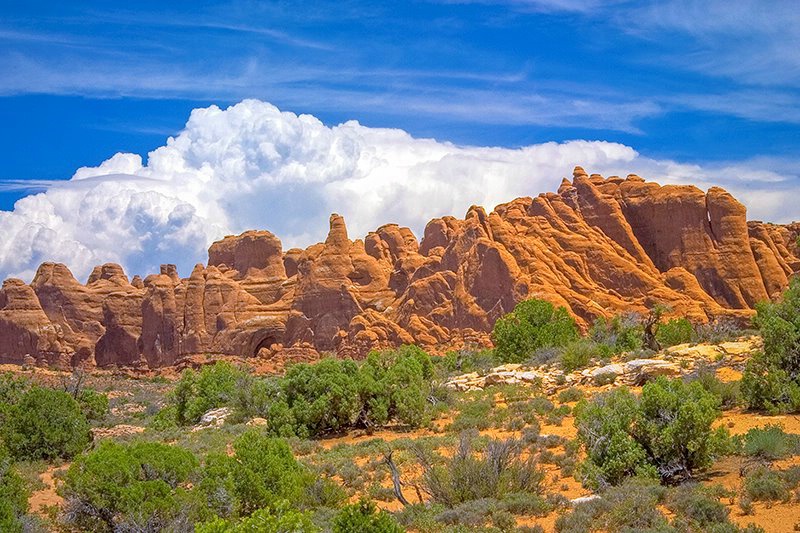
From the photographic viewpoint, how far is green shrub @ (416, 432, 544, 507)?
13641 millimetres

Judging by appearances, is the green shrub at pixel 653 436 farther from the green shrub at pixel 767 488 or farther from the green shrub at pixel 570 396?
the green shrub at pixel 570 396

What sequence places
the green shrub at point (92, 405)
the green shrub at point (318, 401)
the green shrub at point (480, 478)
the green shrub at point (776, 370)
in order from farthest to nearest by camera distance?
the green shrub at point (92, 405) < the green shrub at point (318, 401) < the green shrub at point (776, 370) < the green shrub at point (480, 478)

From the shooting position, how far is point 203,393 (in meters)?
32.6

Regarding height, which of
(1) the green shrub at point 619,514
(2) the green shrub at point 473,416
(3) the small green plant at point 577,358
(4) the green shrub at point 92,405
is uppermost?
(3) the small green plant at point 577,358

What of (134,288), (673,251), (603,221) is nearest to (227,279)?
(134,288)

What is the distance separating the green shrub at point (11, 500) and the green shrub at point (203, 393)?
51.0ft

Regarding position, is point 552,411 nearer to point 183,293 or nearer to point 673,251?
A: point 673,251

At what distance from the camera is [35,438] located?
22.7 metres

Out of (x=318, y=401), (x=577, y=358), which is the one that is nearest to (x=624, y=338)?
(x=577, y=358)

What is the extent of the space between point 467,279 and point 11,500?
5647cm

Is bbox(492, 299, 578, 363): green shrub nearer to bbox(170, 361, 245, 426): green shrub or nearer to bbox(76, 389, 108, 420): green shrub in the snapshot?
bbox(170, 361, 245, 426): green shrub

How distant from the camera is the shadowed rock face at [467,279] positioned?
215ft

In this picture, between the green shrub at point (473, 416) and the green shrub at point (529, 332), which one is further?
the green shrub at point (529, 332)

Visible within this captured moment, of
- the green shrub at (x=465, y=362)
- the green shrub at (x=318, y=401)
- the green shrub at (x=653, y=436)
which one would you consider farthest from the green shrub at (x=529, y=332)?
the green shrub at (x=653, y=436)
